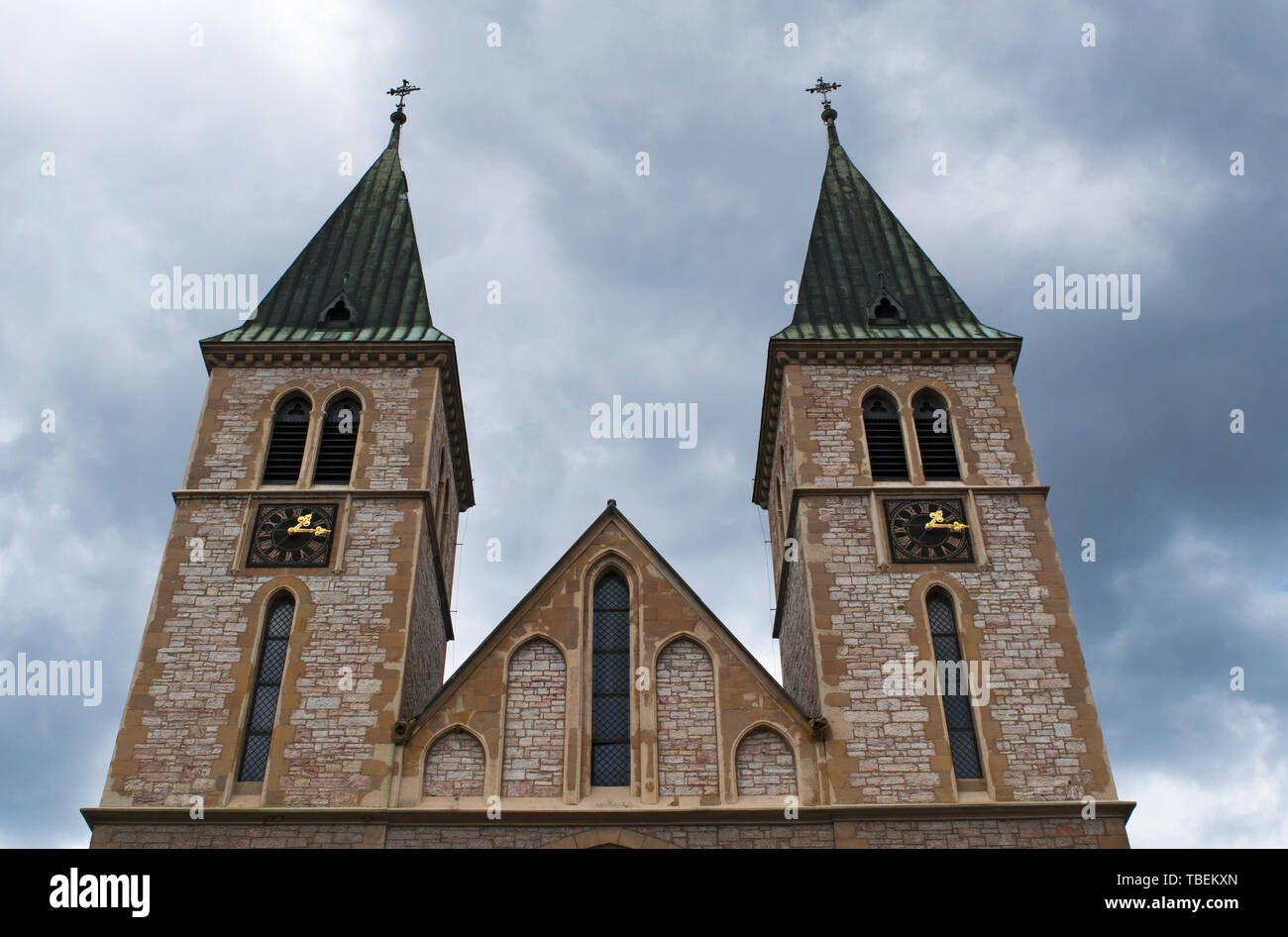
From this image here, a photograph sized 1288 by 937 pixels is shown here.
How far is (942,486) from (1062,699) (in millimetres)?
4340

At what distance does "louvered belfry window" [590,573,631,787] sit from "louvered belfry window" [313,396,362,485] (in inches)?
208

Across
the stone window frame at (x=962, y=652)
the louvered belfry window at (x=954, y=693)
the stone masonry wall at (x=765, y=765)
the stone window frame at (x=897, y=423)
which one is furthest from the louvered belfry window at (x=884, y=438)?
the stone masonry wall at (x=765, y=765)

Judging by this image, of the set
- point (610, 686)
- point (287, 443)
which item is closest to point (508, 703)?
point (610, 686)

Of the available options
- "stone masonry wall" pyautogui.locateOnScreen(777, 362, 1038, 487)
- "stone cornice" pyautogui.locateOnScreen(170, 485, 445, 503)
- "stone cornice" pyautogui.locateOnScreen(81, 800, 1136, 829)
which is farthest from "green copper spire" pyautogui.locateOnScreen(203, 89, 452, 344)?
"stone cornice" pyautogui.locateOnScreen(81, 800, 1136, 829)

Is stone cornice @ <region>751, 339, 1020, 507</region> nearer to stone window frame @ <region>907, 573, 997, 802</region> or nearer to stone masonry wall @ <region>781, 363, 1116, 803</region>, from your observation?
stone masonry wall @ <region>781, 363, 1116, 803</region>

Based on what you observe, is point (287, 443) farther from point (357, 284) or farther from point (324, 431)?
point (357, 284)

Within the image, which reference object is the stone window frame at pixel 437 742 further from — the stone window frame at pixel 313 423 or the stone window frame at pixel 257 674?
the stone window frame at pixel 313 423

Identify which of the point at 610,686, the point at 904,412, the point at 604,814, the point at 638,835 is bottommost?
the point at 638,835

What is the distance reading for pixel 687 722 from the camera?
18.1 m

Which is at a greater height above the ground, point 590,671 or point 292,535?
point 292,535

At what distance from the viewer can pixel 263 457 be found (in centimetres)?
2175

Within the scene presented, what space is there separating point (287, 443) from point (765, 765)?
10.4m

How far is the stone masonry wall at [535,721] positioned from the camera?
17.5 metres

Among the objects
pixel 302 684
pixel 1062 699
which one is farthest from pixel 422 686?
pixel 1062 699
